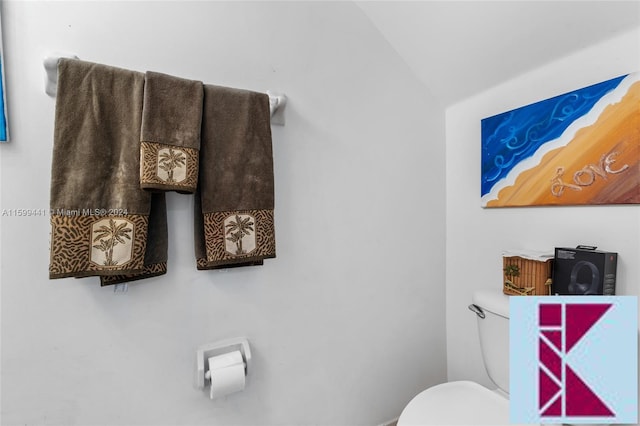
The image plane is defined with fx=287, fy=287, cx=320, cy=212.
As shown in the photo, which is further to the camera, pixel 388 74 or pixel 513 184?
pixel 388 74

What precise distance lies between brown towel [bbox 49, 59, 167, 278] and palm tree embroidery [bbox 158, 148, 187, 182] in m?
0.08

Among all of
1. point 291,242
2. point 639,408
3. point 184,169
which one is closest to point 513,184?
point 639,408

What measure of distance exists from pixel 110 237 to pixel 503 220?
1432mm

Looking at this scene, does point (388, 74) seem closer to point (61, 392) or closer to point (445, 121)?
point (445, 121)

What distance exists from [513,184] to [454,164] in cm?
32

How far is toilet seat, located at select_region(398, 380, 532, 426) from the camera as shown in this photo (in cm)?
93

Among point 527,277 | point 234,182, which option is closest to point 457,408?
point 527,277

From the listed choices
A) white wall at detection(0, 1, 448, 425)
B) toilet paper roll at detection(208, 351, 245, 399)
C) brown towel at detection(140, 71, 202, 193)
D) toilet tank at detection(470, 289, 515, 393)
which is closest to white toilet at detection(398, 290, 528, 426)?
toilet tank at detection(470, 289, 515, 393)

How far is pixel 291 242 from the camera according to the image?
3.70 feet

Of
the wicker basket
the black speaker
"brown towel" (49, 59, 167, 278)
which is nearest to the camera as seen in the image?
"brown towel" (49, 59, 167, 278)

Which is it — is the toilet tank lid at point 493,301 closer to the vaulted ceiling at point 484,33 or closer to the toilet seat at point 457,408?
the toilet seat at point 457,408

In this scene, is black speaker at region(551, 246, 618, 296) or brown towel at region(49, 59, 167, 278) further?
black speaker at region(551, 246, 618, 296)

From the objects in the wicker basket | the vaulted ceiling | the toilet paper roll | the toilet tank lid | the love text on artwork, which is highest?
the vaulted ceiling

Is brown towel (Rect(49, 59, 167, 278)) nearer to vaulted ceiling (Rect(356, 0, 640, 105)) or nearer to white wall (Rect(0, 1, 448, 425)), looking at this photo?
A: white wall (Rect(0, 1, 448, 425))
